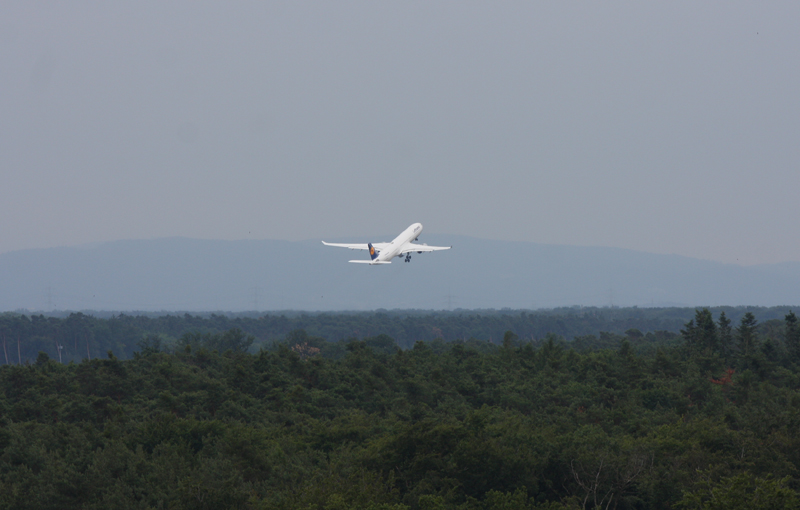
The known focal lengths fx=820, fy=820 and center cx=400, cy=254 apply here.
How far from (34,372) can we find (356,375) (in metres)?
40.8

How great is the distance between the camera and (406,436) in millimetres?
52906

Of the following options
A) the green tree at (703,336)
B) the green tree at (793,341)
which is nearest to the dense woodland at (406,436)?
the green tree at (793,341)

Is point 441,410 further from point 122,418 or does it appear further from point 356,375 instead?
point 122,418

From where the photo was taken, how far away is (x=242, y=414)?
84.2m

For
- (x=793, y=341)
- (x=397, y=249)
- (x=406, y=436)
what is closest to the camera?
(x=406, y=436)

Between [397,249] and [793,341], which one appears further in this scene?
[793,341]

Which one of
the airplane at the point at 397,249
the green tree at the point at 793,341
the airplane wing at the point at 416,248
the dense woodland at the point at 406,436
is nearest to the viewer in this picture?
the dense woodland at the point at 406,436

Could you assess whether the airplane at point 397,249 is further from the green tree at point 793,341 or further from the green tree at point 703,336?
the green tree at point 793,341

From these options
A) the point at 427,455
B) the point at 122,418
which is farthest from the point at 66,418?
the point at 427,455

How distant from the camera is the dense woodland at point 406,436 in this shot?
4797cm

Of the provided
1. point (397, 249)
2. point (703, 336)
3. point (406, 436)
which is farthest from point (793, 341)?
point (406, 436)

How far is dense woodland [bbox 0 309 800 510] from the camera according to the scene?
48.0m

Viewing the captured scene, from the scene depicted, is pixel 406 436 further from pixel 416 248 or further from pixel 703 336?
pixel 703 336

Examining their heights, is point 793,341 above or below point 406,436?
above
